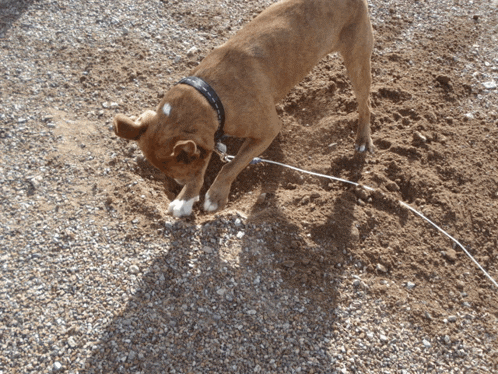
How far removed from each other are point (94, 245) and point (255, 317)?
5.76 ft

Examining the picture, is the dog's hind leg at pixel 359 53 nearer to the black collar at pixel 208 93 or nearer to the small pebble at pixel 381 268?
the black collar at pixel 208 93

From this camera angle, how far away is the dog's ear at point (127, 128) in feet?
12.8

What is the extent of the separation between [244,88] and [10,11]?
5209 mm

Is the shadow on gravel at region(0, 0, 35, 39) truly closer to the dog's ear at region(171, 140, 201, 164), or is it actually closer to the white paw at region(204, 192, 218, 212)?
the dog's ear at region(171, 140, 201, 164)

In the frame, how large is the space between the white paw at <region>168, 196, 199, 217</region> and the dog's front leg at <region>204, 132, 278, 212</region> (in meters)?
0.17

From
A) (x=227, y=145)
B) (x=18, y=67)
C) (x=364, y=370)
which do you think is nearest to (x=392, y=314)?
(x=364, y=370)

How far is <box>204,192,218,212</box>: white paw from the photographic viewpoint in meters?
4.46

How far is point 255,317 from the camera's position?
3.78 meters

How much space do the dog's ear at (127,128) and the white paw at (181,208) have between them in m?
0.83

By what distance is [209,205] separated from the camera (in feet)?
14.6

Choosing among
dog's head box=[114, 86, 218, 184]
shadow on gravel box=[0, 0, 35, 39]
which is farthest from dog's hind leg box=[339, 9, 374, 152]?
shadow on gravel box=[0, 0, 35, 39]

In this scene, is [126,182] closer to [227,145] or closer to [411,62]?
[227,145]

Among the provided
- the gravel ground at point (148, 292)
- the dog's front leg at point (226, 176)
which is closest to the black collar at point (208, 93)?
the dog's front leg at point (226, 176)

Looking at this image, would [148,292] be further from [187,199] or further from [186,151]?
[186,151]
